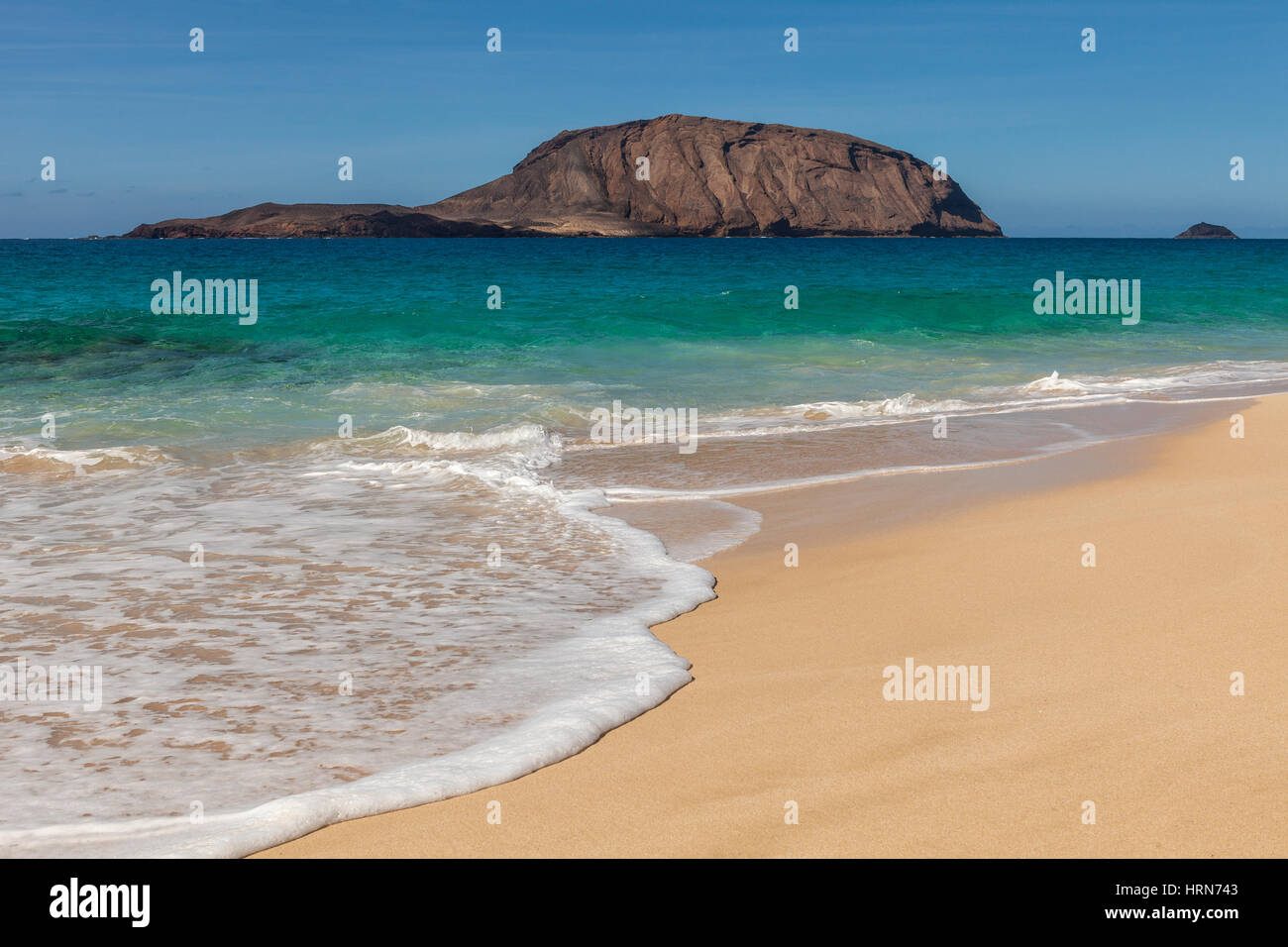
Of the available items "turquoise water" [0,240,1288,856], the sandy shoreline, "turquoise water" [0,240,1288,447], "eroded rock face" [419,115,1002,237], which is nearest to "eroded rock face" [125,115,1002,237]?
"eroded rock face" [419,115,1002,237]

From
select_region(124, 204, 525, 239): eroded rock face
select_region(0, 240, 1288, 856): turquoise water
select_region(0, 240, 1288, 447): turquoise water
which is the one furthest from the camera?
select_region(124, 204, 525, 239): eroded rock face

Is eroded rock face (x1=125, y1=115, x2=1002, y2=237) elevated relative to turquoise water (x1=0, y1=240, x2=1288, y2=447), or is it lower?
elevated

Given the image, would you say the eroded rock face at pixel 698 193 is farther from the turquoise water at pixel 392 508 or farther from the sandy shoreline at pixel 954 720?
the sandy shoreline at pixel 954 720

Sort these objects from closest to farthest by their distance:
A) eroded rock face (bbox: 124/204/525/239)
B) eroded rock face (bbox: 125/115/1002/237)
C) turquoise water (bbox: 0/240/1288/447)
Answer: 1. turquoise water (bbox: 0/240/1288/447)
2. eroded rock face (bbox: 124/204/525/239)
3. eroded rock face (bbox: 125/115/1002/237)

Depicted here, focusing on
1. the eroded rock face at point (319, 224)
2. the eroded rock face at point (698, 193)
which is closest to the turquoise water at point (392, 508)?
the eroded rock face at point (319, 224)

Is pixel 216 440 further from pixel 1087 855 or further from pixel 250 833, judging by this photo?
pixel 1087 855

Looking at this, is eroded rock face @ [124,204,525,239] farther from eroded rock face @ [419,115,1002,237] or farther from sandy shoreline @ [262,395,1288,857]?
sandy shoreline @ [262,395,1288,857]

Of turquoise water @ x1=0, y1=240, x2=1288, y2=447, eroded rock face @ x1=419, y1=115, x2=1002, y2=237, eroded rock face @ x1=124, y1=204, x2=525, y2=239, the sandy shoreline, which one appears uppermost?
eroded rock face @ x1=419, y1=115, x2=1002, y2=237
